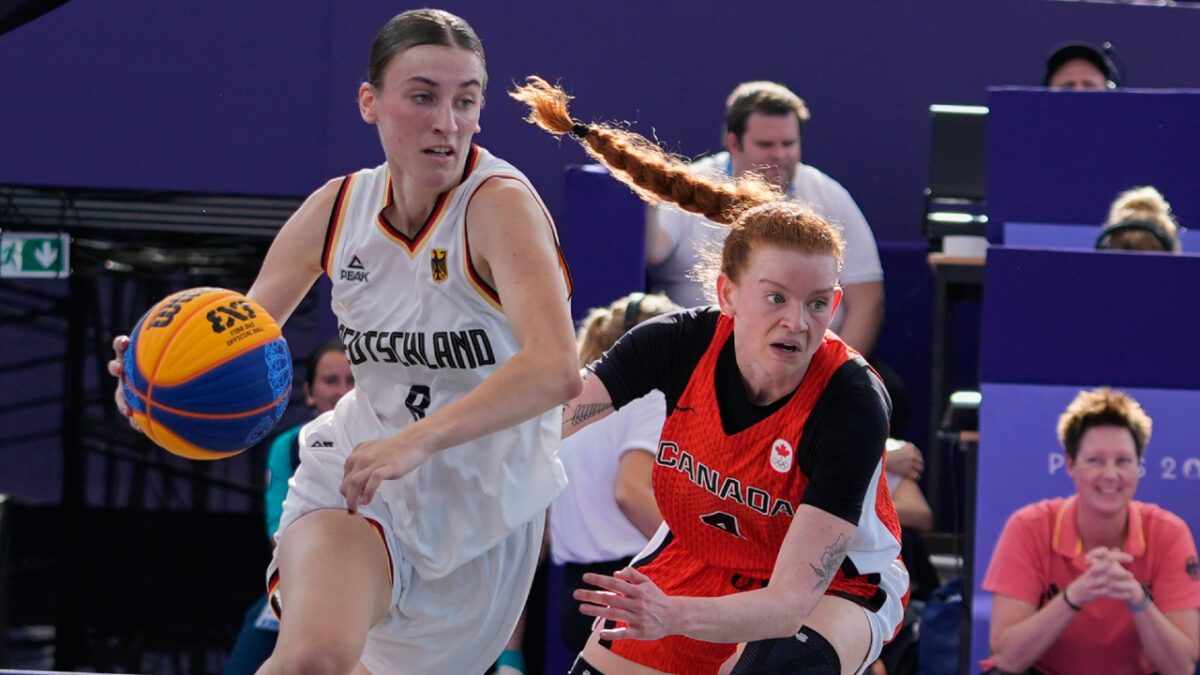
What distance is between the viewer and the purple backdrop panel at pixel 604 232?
5.28 metres

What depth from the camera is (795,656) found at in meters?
2.81

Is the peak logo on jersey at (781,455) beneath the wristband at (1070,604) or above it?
above

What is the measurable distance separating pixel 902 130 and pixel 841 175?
1.18ft

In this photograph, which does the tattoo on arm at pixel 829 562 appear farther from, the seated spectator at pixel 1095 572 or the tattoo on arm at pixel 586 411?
the seated spectator at pixel 1095 572

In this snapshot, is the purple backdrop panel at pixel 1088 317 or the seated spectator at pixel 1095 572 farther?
the purple backdrop panel at pixel 1088 317

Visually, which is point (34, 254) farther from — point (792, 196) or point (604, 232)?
point (792, 196)

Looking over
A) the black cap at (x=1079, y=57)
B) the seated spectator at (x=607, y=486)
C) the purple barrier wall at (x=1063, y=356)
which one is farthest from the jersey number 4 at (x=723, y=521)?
the black cap at (x=1079, y=57)

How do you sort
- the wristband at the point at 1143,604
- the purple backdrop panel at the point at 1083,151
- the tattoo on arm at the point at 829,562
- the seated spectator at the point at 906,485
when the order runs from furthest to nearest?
1. the purple backdrop panel at the point at 1083,151
2. the seated spectator at the point at 906,485
3. the wristband at the point at 1143,604
4. the tattoo on arm at the point at 829,562

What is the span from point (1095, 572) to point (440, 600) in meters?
1.94

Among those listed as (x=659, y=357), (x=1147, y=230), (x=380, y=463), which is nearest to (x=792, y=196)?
(x=1147, y=230)

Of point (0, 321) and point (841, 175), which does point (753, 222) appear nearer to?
point (841, 175)

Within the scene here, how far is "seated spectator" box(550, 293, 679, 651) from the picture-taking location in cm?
430

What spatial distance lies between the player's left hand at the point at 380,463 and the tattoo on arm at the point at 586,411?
23.6 inches

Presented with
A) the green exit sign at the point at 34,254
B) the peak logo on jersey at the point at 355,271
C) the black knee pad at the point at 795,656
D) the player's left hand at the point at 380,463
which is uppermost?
the green exit sign at the point at 34,254
